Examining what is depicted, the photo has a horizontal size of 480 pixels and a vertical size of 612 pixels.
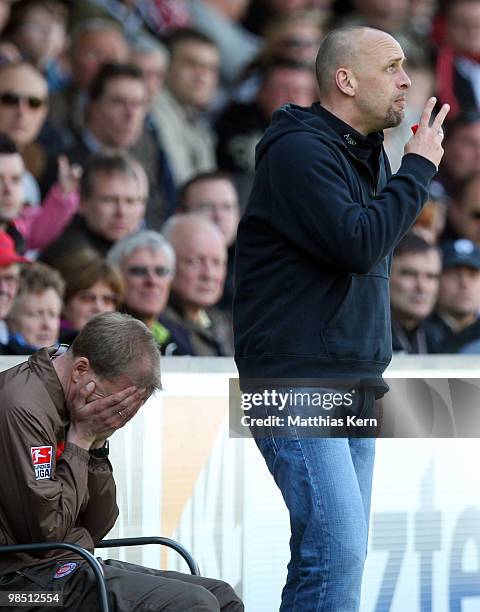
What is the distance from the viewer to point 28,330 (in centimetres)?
516

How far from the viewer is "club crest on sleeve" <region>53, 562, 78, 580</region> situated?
2.73 metres

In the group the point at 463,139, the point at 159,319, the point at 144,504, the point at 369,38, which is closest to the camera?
the point at 369,38

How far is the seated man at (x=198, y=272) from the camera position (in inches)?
232

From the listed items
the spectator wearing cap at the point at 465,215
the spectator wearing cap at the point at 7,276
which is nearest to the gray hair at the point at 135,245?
the spectator wearing cap at the point at 7,276

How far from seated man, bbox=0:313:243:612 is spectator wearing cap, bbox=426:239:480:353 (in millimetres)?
3776

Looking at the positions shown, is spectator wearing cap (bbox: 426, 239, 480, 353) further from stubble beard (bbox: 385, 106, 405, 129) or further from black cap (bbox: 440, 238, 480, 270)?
stubble beard (bbox: 385, 106, 405, 129)

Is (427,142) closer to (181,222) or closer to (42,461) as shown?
(42,461)

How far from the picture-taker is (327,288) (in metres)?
2.73

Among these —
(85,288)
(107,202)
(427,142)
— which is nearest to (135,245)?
(107,202)

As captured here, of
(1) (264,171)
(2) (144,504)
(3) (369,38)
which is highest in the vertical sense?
(3) (369,38)

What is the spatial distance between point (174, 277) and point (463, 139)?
216 cm

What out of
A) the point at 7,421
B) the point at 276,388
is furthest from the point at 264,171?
the point at 7,421

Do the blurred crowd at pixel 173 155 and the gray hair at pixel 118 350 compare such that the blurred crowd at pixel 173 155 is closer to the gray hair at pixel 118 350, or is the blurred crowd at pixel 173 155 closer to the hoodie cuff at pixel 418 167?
the gray hair at pixel 118 350

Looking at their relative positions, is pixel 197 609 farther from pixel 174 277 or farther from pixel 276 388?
pixel 174 277
